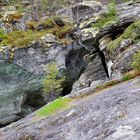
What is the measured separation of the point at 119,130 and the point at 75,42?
4857cm

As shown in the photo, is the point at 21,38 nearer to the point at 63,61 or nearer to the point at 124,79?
the point at 63,61

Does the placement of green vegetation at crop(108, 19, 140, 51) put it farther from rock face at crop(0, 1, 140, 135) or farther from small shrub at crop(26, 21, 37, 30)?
small shrub at crop(26, 21, 37, 30)

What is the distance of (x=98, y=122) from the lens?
17.8m

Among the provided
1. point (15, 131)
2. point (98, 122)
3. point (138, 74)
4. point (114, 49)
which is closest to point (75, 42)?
point (114, 49)

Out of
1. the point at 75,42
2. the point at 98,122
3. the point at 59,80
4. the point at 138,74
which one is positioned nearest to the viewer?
the point at 98,122

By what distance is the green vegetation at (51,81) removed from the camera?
56244mm

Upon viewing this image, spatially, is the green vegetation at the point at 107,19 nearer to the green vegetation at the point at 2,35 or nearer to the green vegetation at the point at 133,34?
the green vegetation at the point at 133,34

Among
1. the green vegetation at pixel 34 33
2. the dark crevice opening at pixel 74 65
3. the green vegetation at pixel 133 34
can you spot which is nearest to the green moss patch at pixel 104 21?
the green vegetation at pixel 133 34

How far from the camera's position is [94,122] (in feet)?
59.3

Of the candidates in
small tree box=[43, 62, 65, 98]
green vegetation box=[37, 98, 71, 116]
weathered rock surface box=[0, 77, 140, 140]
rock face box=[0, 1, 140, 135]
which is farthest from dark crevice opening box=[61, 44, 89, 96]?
weathered rock surface box=[0, 77, 140, 140]

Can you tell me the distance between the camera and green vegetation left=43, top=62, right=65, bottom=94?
2214 inches

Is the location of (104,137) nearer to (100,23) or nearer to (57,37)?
(100,23)

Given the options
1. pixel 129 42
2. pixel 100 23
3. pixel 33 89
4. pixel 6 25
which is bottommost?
pixel 33 89

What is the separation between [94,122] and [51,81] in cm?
3866
